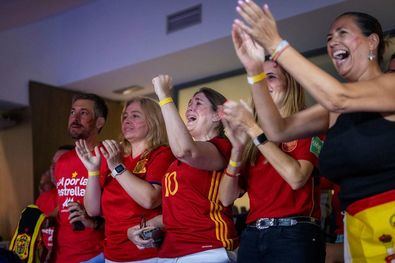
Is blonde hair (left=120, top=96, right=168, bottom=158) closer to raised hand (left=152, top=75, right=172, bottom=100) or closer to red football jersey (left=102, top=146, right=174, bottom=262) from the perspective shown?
red football jersey (left=102, top=146, right=174, bottom=262)

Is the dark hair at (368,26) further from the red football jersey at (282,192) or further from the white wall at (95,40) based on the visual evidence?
the white wall at (95,40)

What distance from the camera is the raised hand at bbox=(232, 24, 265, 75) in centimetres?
143

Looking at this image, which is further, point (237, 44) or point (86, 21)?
point (86, 21)

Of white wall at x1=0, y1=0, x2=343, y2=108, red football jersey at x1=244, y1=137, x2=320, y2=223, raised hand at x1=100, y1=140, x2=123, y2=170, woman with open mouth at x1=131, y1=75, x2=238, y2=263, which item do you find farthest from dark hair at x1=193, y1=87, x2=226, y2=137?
white wall at x1=0, y1=0, x2=343, y2=108

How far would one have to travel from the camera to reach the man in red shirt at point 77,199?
2.30 metres

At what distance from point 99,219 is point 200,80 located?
2.32m

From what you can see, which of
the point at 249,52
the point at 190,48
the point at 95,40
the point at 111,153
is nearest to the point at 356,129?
the point at 249,52

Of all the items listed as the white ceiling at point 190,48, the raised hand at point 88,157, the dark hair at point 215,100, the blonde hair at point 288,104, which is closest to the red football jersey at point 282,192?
the blonde hair at point 288,104

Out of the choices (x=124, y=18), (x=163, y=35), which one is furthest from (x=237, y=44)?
(x=124, y=18)

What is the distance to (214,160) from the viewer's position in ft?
5.89

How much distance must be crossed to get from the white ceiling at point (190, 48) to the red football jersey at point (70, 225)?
1.50m

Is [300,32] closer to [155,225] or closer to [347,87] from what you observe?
[155,225]

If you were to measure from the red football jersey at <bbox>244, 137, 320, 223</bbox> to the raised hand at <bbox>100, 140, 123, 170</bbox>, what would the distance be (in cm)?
62

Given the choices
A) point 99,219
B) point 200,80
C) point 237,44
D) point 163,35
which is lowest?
point 99,219
